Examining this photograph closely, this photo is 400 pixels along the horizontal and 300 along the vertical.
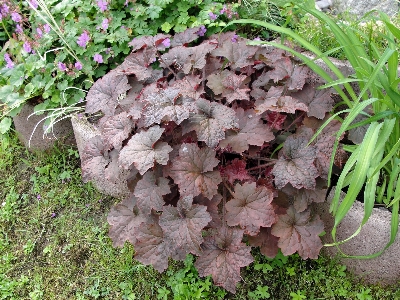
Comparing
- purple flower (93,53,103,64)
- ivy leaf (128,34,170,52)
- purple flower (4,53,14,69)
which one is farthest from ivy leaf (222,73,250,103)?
purple flower (4,53,14,69)

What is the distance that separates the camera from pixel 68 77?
2.54m

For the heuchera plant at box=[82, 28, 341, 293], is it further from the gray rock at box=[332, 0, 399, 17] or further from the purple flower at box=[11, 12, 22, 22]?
the gray rock at box=[332, 0, 399, 17]


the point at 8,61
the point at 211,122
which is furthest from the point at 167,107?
the point at 8,61

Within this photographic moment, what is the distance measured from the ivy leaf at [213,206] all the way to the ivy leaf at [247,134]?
9.5 inches

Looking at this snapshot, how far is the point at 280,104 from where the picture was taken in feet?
5.96

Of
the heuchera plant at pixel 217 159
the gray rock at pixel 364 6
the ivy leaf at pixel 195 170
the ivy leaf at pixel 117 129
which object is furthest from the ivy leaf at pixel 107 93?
the gray rock at pixel 364 6

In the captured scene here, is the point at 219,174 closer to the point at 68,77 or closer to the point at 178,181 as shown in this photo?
the point at 178,181

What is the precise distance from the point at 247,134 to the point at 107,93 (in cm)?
77

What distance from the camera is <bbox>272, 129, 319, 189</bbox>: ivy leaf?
169 cm

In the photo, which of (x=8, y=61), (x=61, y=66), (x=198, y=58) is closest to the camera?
(x=198, y=58)

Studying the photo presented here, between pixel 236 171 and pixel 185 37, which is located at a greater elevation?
pixel 185 37

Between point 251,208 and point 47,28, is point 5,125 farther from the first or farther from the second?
point 251,208

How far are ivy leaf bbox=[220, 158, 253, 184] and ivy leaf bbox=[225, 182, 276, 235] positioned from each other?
87 mm

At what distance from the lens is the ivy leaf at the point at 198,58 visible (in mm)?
2037
